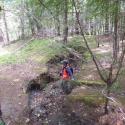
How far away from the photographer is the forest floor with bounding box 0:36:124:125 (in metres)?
10.6

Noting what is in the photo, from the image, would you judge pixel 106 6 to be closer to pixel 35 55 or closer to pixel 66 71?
pixel 66 71

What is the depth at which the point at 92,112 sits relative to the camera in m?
9.44

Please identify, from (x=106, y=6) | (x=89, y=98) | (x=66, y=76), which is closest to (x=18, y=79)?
(x=66, y=76)

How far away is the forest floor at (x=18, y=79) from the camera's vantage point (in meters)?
10.6

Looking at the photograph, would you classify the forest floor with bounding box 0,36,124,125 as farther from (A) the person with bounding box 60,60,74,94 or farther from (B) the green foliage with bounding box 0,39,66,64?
(A) the person with bounding box 60,60,74,94

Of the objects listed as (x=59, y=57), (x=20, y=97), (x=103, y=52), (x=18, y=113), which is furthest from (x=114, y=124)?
(x=103, y=52)

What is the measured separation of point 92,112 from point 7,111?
3.53 metres

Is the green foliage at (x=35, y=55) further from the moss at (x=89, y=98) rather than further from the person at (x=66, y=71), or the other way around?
the moss at (x=89, y=98)

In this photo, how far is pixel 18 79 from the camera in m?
14.4

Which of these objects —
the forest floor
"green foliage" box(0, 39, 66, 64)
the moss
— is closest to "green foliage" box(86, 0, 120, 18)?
the forest floor

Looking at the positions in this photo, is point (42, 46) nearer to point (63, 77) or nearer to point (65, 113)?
point (63, 77)

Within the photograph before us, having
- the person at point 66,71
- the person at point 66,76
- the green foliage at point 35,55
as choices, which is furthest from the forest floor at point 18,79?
the person at point 66,71

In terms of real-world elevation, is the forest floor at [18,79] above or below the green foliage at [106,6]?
below

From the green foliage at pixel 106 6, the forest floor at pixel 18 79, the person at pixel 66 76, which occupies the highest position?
the green foliage at pixel 106 6
